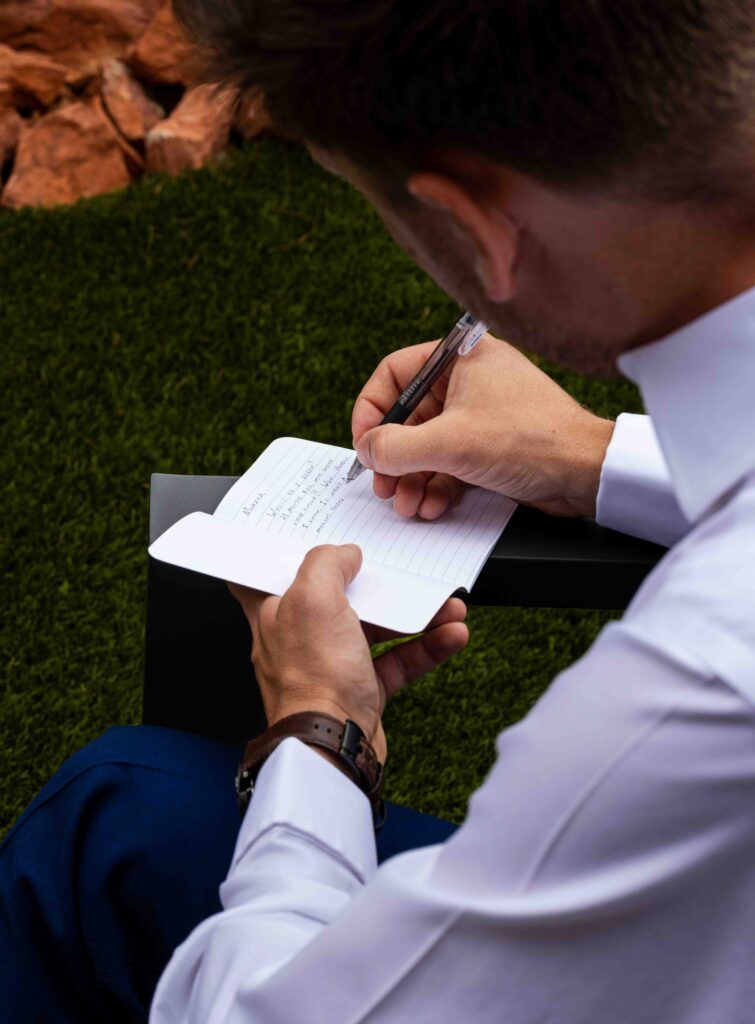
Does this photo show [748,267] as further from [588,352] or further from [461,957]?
[461,957]

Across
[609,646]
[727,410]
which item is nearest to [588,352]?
[727,410]

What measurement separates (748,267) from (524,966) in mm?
468

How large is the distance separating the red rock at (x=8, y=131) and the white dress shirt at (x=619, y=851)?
270cm

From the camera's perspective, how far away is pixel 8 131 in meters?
3.13

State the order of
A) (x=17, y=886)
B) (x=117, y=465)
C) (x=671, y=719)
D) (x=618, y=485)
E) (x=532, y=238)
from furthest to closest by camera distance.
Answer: (x=117, y=465)
(x=618, y=485)
(x=17, y=886)
(x=532, y=238)
(x=671, y=719)

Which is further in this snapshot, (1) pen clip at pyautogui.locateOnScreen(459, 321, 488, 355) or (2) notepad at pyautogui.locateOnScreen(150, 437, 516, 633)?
(1) pen clip at pyautogui.locateOnScreen(459, 321, 488, 355)

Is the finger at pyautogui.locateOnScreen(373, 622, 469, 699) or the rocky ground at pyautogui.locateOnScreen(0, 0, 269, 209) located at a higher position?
the rocky ground at pyautogui.locateOnScreen(0, 0, 269, 209)

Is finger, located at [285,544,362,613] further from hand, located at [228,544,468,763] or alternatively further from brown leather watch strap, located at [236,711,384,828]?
brown leather watch strap, located at [236,711,384,828]

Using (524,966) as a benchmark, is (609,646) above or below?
above

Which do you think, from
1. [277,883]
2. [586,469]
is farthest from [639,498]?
[277,883]

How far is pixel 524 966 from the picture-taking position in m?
0.70

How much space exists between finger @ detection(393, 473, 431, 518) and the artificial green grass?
88cm

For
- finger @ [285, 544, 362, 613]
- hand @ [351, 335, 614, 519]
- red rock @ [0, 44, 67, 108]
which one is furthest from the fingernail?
red rock @ [0, 44, 67, 108]

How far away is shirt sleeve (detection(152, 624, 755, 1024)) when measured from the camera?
652 mm
